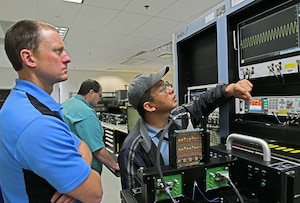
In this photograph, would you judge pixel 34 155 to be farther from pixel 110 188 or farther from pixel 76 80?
pixel 76 80

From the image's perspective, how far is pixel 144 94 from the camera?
129 cm

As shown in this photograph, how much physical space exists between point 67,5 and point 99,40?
6.54 ft

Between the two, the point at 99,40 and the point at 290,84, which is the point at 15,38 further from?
the point at 99,40

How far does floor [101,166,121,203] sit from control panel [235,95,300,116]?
2381mm

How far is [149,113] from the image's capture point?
1.32 m

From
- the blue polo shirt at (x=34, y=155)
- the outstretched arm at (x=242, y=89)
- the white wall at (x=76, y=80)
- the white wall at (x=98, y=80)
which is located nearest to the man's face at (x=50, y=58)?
the blue polo shirt at (x=34, y=155)

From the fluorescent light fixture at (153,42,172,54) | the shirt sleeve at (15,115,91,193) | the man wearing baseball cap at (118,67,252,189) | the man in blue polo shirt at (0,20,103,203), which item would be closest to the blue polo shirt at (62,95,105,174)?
the man wearing baseball cap at (118,67,252,189)

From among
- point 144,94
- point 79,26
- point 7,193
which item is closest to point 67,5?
point 79,26

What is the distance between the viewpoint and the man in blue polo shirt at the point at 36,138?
2.57 ft

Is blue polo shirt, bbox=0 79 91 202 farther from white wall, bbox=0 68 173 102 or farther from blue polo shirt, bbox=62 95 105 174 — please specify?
white wall, bbox=0 68 173 102

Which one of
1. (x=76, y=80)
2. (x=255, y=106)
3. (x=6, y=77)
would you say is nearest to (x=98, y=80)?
(x=76, y=80)

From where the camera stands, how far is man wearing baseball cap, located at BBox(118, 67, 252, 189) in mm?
1136

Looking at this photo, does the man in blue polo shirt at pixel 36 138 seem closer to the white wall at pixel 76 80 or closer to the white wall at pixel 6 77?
the white wall at pixel 76 80

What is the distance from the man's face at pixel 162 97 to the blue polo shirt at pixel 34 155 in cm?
56
